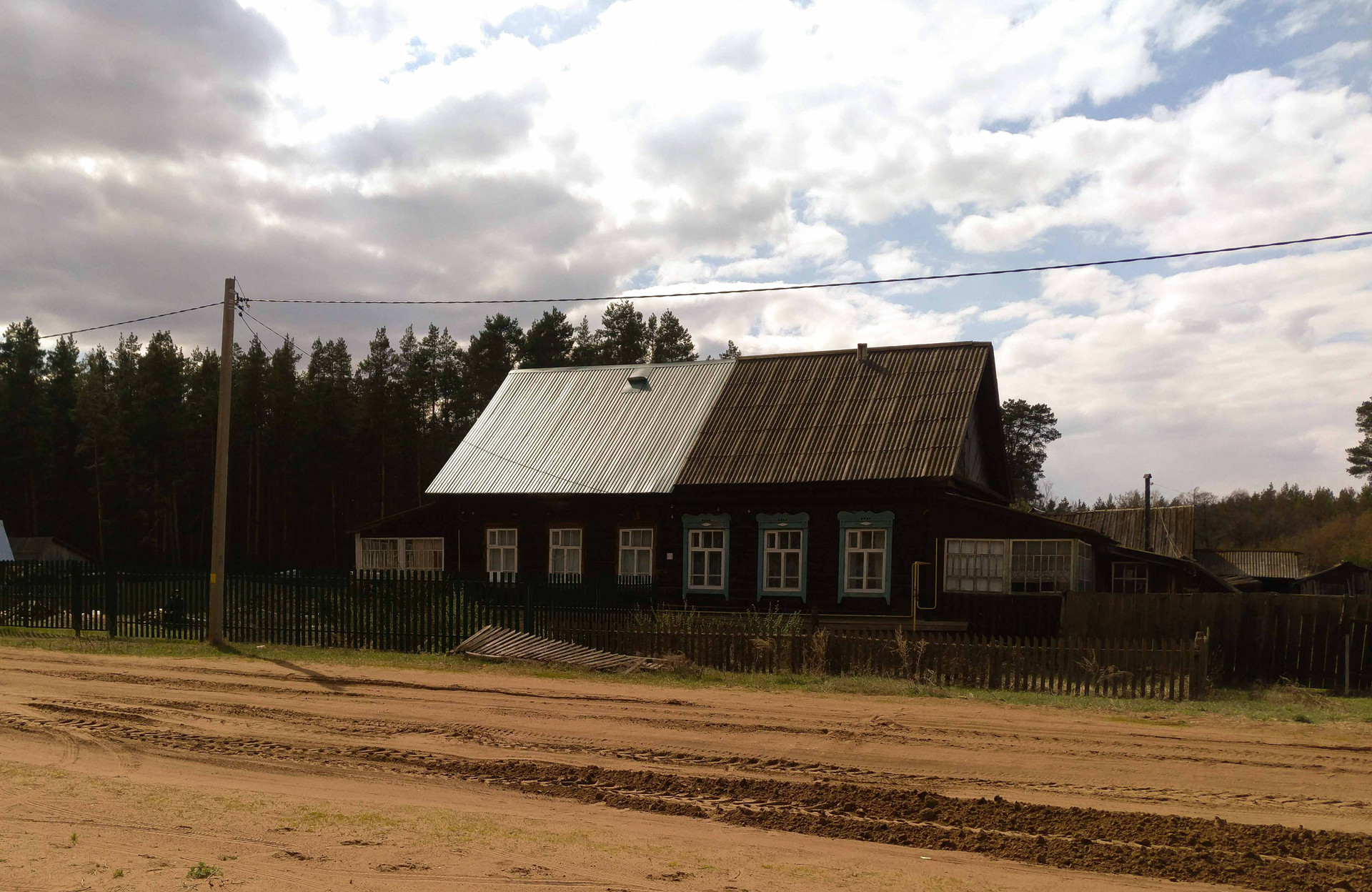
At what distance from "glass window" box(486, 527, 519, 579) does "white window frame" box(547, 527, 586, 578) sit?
3.74 feet

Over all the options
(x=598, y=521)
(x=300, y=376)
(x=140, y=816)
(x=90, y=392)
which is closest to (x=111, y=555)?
(x=90, y=392)

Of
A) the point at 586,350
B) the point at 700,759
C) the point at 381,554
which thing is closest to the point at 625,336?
the point at 586,350

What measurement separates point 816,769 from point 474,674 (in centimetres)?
855

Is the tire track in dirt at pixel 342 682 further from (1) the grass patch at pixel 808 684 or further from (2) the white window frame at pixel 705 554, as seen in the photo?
(2) the white window frame at pixel 705 554

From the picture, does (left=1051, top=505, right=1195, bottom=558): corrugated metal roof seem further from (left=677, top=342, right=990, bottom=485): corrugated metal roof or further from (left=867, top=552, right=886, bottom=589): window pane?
(left=867, top=552, right=886, bottom=589): window pane

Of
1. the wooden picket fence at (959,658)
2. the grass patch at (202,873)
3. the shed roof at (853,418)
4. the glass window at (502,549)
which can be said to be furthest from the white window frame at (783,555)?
the grass patch at (202,873)

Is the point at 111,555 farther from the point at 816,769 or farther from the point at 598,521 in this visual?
the point at 816,769

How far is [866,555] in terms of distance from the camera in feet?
83.6

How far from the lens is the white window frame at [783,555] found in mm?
26188

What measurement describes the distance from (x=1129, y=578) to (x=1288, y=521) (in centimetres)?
6599

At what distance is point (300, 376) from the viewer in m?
72.1

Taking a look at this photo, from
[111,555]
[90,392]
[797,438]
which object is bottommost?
[111,555]

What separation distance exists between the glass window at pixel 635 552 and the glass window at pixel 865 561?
18.4ft

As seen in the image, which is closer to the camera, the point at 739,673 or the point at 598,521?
the point at 739,673
